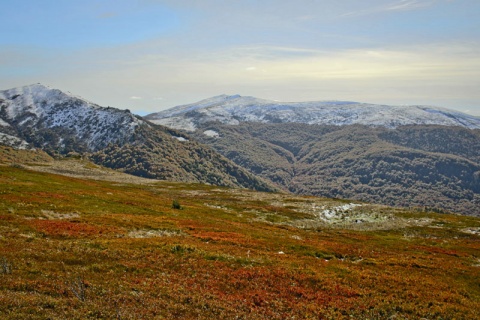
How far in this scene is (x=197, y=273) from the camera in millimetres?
27375

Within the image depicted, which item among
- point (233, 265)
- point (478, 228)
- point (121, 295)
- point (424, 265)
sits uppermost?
point (121, 295)

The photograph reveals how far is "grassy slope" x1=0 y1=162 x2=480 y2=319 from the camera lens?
2006 cm

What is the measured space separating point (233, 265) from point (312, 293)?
298 inches

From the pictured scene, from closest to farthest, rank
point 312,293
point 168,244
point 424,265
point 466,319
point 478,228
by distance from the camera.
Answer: point 466,319, point 312,293, point 168,244, point 424,265, point 478,228

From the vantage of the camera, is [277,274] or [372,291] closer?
[372,291]

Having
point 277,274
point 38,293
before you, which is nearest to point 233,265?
point 277,274

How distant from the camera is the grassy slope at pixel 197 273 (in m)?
20.1

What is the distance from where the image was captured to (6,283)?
19578 mm

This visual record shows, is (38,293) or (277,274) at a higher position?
(38,293)

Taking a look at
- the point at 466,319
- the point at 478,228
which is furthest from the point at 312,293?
the point at 478,228

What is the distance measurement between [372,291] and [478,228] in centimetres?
6477

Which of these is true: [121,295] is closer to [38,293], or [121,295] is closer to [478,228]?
[38,293]

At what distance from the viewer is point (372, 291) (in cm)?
2727

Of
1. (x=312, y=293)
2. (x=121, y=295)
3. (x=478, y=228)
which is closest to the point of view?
(x=121, y=295)
